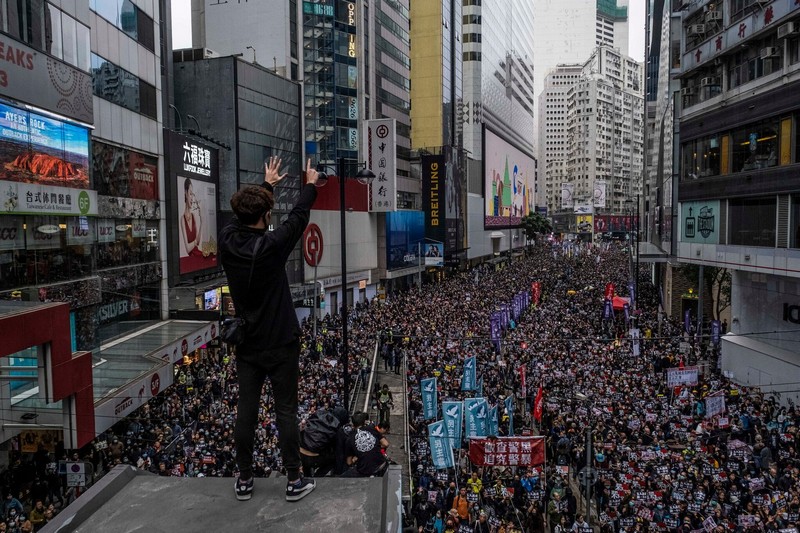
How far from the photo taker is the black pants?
4184mm

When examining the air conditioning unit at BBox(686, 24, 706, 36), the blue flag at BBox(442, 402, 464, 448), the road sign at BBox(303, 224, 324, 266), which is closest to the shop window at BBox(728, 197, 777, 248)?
the air conditioning unit at BBox(686, 24, 706, 36)

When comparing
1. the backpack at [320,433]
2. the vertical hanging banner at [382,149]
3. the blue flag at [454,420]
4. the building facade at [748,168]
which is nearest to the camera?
the backpack at [320,433]

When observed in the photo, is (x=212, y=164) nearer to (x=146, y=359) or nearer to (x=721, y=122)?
(x=146, y=359)

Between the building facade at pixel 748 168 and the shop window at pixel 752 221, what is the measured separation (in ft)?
0.13

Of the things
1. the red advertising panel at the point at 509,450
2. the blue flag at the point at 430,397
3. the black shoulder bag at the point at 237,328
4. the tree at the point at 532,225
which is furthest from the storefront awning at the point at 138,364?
the tree at the point at 532,225

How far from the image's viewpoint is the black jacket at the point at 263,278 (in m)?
4.04

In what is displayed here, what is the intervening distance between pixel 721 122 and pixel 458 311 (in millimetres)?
16082

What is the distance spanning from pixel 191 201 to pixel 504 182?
6607 centimetres

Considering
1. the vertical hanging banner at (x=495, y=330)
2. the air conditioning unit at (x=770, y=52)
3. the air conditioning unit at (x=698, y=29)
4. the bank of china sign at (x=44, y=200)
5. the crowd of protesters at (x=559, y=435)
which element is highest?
the air conditioning unit at (x=698, y=29)

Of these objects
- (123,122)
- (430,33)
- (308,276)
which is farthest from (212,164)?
(430,33)

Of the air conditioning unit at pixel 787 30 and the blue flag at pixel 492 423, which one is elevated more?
the air conditioning unit at pixel 787 30

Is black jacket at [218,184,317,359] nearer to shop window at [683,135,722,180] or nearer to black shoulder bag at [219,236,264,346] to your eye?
black shoulder bag at [219,236,264,346]

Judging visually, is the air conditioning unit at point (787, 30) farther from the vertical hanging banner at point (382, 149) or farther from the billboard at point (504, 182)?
the billboard at point (504, 182)

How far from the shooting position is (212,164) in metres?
29.9
